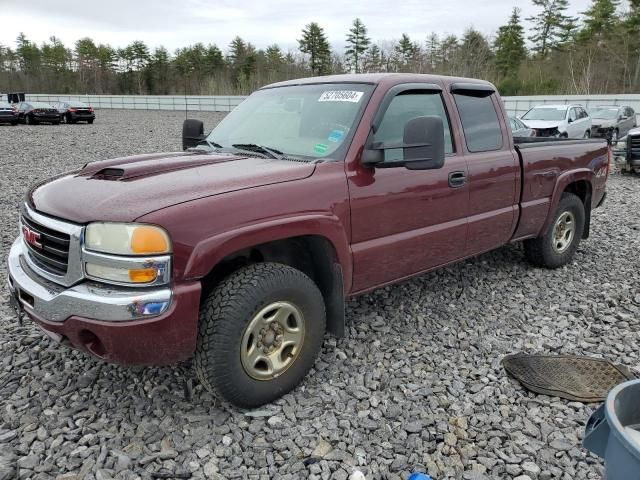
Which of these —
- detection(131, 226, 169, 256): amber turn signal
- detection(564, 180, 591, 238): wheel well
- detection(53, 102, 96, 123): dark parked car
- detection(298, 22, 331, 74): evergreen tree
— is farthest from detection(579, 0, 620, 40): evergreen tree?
detection(131, 226, 169, 256): amber turn signal

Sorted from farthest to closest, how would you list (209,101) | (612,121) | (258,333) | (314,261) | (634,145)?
(209,101) < (612,121) < (634,145) < (314,261) < (258,333)

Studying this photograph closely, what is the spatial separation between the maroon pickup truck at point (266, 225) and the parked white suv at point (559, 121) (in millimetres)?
13131

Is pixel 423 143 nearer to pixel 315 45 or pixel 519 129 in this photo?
pixel 519 129

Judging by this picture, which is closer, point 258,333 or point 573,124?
point 258,333

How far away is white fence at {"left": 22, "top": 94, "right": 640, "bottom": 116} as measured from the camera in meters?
24.5

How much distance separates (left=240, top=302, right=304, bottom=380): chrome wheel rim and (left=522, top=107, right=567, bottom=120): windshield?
1655 centimetres

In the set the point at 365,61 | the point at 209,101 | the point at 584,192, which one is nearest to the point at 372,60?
the point at 365,61

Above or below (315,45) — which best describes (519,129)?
below

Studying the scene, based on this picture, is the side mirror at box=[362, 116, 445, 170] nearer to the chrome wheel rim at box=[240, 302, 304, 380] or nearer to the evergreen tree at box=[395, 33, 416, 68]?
the chrome wheel rim at box=[240, 302, 304, 380]

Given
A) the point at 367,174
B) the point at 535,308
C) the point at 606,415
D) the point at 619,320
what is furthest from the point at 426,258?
the point at 606,415

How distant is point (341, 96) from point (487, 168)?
1.38 meters

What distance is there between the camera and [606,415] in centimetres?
171

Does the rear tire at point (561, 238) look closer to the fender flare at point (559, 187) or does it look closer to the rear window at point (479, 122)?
the fender flare at point (559, 187)

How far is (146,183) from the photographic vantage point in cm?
265
